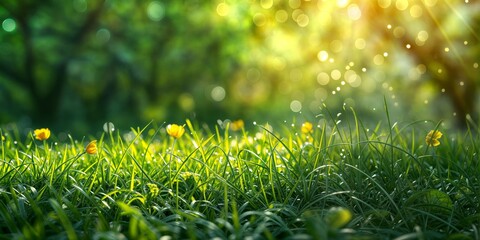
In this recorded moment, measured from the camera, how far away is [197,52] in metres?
14.3

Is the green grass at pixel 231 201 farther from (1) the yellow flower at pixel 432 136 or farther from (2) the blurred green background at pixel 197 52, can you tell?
(2) the blurred green background at pixel 197 52

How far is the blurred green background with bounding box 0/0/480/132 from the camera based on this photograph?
1015 cm

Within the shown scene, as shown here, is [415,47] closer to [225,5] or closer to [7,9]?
[225,5]

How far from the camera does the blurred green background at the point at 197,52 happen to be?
10.1m

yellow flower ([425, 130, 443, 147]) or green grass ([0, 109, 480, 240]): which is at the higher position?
yellow flower ([425, 130, 443, 147])

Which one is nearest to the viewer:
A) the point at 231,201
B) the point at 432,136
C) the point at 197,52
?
the point at 231,201

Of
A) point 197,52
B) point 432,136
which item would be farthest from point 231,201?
point 197,52

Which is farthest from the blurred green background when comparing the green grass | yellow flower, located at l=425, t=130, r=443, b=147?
the green grass

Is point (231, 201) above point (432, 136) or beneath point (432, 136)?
beneath

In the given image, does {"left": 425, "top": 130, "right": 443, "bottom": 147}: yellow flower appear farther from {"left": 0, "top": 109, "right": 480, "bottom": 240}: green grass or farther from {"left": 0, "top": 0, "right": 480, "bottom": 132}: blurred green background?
{"left": 0, "top": 0, "right": 480, "bottom": 132}: blurred green background

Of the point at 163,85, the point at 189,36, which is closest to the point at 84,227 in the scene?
A: the point at 189,36

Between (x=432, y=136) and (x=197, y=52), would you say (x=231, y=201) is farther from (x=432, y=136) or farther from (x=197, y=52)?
(x=197, y=52)

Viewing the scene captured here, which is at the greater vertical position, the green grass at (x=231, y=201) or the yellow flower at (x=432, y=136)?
the yellow flower at (x=432, y=136)

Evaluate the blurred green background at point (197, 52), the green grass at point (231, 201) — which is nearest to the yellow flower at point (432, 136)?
the green grass at point (231, 201)
